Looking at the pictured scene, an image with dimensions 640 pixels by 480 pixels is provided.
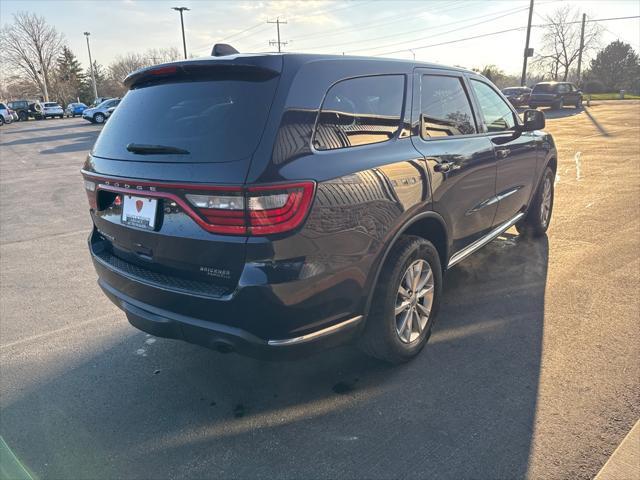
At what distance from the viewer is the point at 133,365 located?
3131mm

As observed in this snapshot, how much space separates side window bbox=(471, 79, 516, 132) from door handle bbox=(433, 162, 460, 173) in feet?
3.22

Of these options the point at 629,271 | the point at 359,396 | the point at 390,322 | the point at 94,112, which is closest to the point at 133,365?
the point at 359,396

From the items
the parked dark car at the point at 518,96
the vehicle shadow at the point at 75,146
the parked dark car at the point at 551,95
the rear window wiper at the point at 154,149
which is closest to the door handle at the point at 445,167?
the rear window wiper at the point at 154,149

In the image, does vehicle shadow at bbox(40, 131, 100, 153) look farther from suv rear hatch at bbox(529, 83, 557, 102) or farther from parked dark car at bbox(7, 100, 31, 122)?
parked dark car at bbox(7, 100, 31, 122)

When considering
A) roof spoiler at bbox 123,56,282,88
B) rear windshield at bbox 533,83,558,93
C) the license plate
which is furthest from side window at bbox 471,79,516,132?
rear windshield at bbox 533,83,558,93

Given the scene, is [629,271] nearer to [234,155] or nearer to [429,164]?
[429,164]

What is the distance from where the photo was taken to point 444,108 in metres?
3.39

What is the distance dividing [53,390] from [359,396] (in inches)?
75.2

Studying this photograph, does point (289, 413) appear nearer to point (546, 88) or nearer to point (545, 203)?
point (545, 203)

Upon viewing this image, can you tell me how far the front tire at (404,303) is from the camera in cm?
273

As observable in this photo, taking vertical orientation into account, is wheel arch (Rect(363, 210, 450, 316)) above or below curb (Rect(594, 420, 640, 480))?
above

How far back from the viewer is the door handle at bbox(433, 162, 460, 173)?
3051 mm

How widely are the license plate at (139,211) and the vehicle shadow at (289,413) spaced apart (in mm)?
1082

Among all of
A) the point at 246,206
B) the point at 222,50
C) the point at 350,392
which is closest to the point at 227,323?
the point at 246,206
